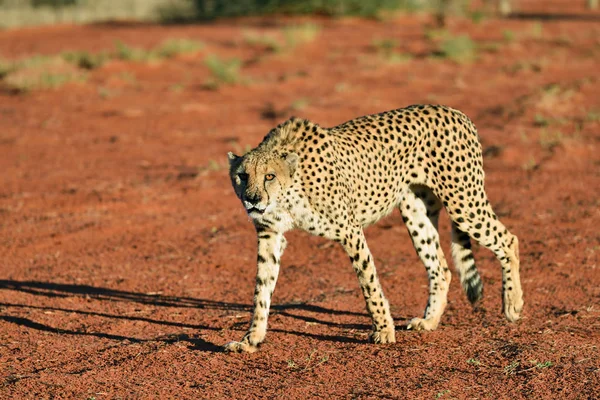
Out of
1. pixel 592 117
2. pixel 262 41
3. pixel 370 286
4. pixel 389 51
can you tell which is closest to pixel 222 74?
pixel 389 51

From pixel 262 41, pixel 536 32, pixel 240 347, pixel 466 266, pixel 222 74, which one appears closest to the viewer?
pixel 240 347

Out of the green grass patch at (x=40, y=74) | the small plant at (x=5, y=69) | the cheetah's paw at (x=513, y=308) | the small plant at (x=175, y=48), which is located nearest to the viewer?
the cheetah's paw at (x=513, y=308)

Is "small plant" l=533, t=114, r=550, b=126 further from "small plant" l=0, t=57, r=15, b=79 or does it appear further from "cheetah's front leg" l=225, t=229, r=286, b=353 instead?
"small plant" l=0, t=57, r=15, b=79

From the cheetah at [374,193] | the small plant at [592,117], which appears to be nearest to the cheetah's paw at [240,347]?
the cheetah at [374,193]

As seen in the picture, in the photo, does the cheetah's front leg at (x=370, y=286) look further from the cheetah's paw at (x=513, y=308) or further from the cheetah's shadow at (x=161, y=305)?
the cheetah's paw at (x=513, y=308)

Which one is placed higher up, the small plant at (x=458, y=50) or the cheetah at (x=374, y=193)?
the cheetah at (x=374, y=193)

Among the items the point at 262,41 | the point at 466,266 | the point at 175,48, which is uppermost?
the point at 466,266

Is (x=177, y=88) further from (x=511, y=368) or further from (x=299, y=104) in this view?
(x=511, y=368)

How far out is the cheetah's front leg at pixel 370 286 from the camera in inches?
226

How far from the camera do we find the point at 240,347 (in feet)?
18.6

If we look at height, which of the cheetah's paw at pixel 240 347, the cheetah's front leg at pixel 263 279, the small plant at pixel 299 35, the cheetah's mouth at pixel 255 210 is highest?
the cheetah's mouth at pixel 255 210

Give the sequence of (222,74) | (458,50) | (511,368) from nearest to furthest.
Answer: (511,368)
(222,74)
(458,50)

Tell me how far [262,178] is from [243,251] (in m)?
3.31

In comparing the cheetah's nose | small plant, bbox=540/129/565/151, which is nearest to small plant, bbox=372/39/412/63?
small plant, bbox=540/129/565/151
